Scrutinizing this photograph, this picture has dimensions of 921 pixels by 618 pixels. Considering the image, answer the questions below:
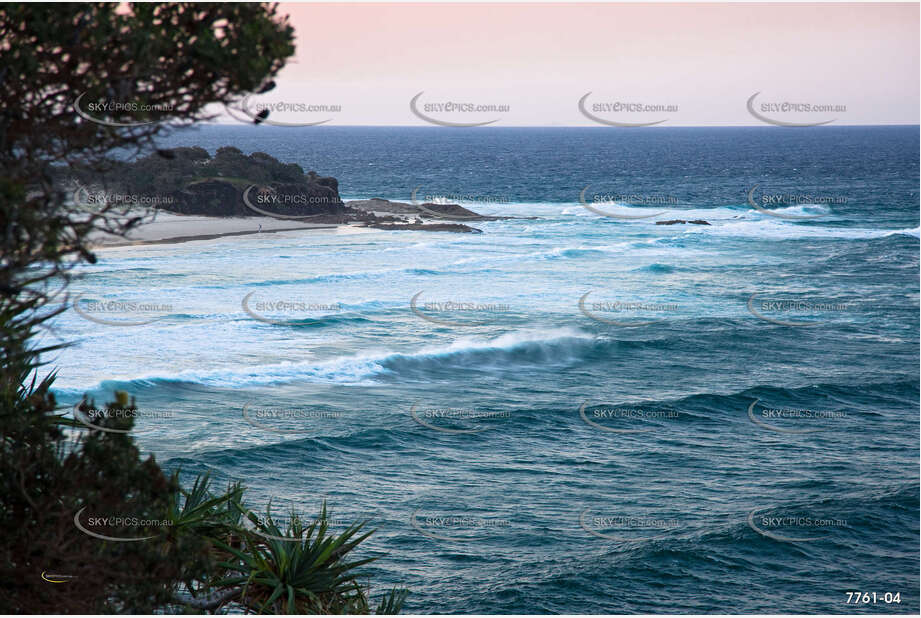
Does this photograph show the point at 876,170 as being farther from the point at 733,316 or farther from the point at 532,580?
the point at 532,580

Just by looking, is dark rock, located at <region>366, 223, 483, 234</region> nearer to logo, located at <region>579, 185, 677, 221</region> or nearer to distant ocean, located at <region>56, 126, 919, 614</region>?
distant ocean, located at <region>56, 126, 919, 614</region>

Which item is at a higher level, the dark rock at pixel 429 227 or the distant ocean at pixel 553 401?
the dark rock at pixel 429 227

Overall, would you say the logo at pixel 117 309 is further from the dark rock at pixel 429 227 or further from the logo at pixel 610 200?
the logo at pixel 610 200

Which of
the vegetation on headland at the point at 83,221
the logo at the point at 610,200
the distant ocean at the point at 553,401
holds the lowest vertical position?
the distant ocean at the point at 553,401

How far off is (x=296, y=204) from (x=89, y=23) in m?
54.9

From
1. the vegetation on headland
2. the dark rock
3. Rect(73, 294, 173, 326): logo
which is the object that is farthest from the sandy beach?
the vegetation on headland

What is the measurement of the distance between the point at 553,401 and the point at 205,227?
3424cm

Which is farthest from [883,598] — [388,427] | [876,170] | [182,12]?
[876,170]

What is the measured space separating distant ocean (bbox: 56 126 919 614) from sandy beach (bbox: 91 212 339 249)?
7.29 feet

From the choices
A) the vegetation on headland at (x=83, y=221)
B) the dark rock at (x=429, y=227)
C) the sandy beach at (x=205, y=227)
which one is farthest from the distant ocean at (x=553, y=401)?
the vegetation on headland at (x=83, y=221)

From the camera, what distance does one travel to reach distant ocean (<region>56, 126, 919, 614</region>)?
1512cm

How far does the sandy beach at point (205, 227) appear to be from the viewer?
49438 mm

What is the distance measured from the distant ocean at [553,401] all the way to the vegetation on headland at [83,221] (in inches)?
331

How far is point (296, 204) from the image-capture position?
58.6 m
